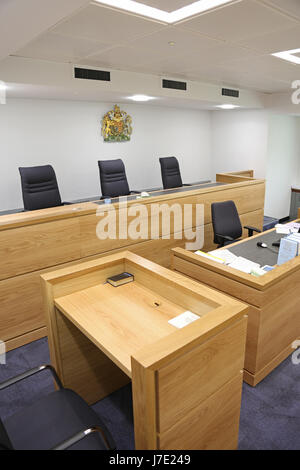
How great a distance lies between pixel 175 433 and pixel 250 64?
13.6ft

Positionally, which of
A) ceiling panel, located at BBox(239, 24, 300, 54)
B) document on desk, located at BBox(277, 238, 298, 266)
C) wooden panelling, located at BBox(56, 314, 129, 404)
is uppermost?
ceiling panel, located at BBox(239, 24, 300, 54)

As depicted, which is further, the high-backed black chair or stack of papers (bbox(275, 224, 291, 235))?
the high-backed black chair

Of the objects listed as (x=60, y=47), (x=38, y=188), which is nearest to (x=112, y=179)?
(x=38, y=188)

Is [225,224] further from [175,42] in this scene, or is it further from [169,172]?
[169,172]

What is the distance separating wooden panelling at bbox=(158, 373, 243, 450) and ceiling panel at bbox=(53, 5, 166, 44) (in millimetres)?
2564

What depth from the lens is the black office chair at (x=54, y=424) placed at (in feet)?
4.53

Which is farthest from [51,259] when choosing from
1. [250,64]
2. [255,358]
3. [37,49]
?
[250,64]

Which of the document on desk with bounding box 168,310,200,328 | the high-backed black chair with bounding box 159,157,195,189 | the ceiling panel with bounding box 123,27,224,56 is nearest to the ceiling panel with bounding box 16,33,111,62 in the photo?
the ceiling panel with bounding box 123,27,224,56

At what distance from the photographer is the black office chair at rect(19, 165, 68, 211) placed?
14.5 feet

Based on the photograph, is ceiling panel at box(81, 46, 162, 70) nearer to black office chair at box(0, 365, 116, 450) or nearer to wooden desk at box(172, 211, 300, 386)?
wooden desk at box(172, 211, 300, 386)

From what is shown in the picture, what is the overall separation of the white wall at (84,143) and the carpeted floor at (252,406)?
11.5 feet

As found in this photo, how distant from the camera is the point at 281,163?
7.25m

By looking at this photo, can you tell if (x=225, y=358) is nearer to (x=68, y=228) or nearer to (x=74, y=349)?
(x=74, y=349)

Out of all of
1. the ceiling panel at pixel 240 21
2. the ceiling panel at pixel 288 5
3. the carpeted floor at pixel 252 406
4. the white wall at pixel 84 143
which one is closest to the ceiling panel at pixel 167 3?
the ceiling panel at pixel 240 21
